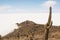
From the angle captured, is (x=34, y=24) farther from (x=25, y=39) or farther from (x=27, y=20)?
(x=25, y=39)

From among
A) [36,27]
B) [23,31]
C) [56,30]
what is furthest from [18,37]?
[56,30]

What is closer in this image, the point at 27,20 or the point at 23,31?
the point at 23,31

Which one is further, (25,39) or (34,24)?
(34,24)

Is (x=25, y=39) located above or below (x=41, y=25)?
below

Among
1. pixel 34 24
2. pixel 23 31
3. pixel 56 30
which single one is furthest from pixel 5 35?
pixel 56 30

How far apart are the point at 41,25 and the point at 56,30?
1.03m

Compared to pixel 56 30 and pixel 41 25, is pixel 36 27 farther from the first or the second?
pixel 56 30

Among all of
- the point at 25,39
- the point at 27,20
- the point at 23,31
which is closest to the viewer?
the point at 25,39

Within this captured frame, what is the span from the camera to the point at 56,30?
482 inches

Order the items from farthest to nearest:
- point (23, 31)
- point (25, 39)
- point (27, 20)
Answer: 1. point (27, 20)
2. point (23, 31)
3. point (25, 39)

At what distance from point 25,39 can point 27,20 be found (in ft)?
6.89

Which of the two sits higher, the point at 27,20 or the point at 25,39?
the point at 27,20

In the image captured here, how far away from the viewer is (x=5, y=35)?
1267 cm

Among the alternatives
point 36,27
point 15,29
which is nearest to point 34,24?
point 36,27
